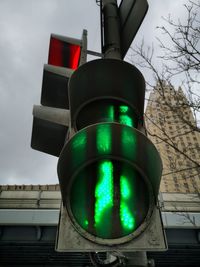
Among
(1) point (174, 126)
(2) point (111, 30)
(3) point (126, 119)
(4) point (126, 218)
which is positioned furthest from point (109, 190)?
(1) point (174, 126)

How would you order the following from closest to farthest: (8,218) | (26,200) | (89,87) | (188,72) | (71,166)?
(71,166) → (89,87) → (188,72) → (8,218) → (26,200)

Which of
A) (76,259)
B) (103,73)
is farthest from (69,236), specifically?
(76,259)

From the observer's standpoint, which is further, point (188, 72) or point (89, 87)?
point (188, 72)

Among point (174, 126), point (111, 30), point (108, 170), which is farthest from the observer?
point (174, 126)

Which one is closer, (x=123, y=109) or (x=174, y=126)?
(x=123, y=109)

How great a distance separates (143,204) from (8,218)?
15.7 metres

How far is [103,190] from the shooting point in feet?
4.96

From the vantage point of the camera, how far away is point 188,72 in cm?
606

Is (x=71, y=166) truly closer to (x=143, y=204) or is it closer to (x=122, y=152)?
(x=122, y=152)

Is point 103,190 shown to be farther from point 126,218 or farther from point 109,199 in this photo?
point 126,218

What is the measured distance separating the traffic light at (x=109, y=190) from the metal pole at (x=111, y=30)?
3.49 ft

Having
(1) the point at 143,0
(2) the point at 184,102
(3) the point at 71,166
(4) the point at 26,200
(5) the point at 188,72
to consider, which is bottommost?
(3) the point at 71,166

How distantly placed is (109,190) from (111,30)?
1.71 metres

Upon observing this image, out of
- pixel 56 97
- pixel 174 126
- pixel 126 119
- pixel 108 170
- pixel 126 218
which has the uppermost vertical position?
pixel 174 126
